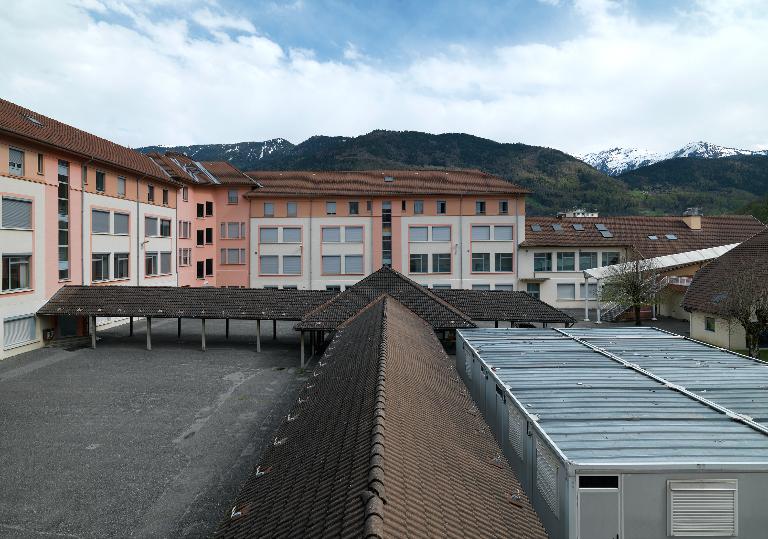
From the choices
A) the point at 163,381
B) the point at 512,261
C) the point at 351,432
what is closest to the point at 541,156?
the point at 512,261

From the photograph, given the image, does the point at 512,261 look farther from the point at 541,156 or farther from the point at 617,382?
the point at 541,156

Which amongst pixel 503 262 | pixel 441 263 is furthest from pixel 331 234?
pixel 503 262

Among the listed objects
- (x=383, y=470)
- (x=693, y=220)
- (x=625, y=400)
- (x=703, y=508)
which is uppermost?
(x=693, y=220)

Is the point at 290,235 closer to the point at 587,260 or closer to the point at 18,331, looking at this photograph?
the point at 18,331

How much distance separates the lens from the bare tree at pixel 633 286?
34.5 metres

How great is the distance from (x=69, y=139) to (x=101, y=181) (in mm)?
2946

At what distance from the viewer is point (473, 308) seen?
2870cm

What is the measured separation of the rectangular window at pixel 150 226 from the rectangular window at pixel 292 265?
11500 mm

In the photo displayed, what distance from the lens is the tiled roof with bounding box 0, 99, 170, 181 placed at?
88.4 feet

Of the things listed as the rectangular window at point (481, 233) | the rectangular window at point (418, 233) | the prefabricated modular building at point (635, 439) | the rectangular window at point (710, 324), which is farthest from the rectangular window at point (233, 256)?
the rectangular window at point (710, 324)

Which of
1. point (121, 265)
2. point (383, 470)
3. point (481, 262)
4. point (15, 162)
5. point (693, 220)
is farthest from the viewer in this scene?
point (693, 220)

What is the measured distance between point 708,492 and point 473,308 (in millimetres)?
20415

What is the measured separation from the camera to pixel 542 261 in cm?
4581

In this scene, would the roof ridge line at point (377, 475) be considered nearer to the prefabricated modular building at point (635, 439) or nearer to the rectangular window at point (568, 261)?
the prefabricated modular building at point (635, 439)
